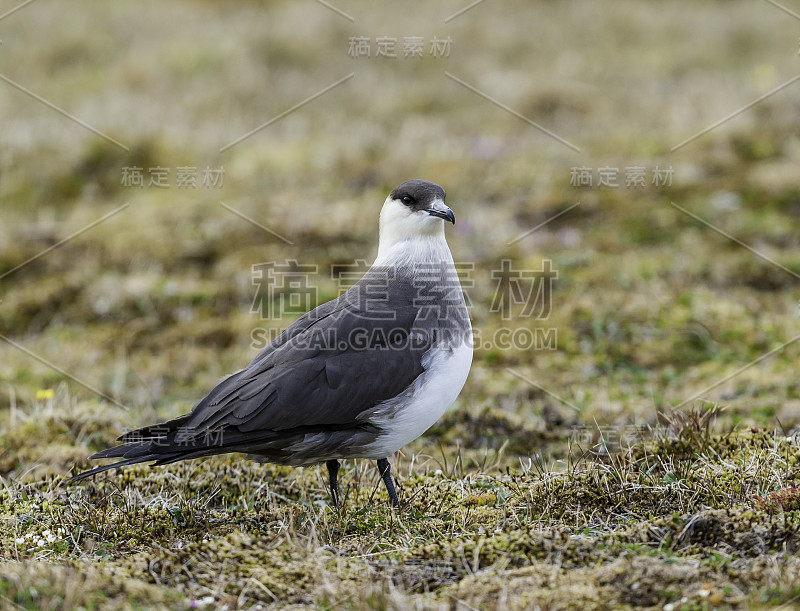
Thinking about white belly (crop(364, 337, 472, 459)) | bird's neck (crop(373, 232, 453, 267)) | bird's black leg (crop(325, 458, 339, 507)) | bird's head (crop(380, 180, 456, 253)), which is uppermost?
bird's head (crop(380, 180, 456, 253))

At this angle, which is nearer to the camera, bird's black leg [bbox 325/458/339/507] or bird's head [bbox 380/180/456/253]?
bird's black leg [bbox 325/458/339/507]

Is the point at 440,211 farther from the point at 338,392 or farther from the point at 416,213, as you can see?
the point at 338,392

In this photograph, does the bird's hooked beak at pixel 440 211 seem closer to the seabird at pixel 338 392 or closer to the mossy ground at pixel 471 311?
the seabird at pixel 338 392

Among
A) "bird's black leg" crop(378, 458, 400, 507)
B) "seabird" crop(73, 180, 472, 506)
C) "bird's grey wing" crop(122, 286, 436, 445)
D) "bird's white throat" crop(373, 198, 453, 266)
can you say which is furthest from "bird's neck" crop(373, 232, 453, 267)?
"bird's black leg" crop(378, 458, 400, 507)

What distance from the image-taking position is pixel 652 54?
1648 centimetres

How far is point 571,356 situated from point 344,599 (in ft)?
13.0

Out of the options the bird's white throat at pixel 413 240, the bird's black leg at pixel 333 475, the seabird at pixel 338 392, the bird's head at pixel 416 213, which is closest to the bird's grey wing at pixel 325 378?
the seabird at pixel 338 392

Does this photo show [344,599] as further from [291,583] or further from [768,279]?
[768,279]

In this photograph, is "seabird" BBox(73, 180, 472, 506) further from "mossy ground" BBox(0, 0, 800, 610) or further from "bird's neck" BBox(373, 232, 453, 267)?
"mossy ground" BBox(0, 0, 800, 610)

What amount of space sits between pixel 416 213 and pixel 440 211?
16 centimetres

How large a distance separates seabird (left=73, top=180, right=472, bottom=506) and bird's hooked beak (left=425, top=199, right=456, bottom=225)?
436 millimetres

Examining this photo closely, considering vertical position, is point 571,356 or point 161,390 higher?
point 571,356

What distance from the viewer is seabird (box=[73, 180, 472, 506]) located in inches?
158

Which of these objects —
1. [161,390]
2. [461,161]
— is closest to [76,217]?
[161,390]
